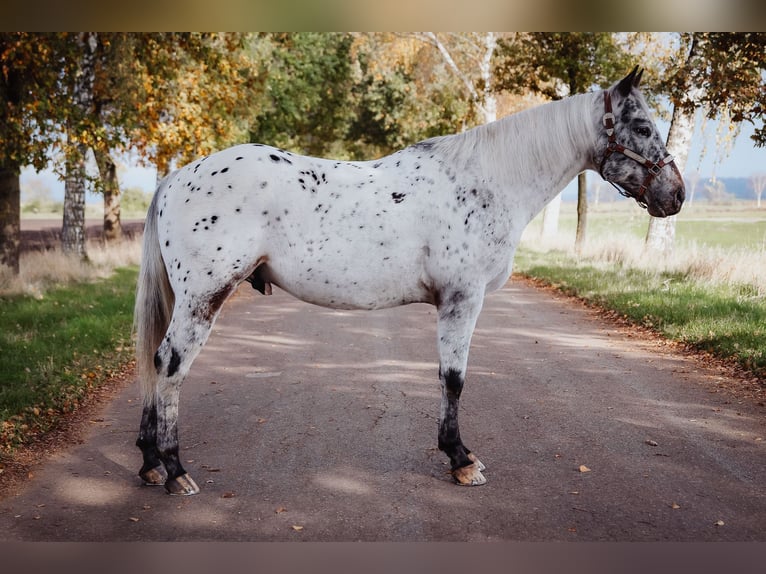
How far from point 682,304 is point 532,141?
15.6 ft

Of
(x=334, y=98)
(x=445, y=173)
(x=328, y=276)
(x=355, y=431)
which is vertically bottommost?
(x=355, y=431)

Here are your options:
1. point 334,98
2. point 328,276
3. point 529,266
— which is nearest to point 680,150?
point 529,266

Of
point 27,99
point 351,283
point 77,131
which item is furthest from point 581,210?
point 351,283

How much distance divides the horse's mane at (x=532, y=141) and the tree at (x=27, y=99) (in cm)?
636

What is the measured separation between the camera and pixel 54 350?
5.93m

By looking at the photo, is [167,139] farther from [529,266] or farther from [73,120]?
[529,266]

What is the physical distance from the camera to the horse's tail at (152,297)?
400 centimetres

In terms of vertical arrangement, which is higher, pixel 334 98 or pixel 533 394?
pixel 334 98

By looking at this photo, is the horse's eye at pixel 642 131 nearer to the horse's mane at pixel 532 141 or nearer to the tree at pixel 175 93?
the horse's mane at pixel 532 141

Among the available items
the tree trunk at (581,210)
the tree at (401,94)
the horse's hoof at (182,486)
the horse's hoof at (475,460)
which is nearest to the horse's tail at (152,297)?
the horse's hoof at (182,486)

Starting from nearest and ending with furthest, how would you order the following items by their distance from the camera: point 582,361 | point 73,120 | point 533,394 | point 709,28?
point 709,28, point 533,394, point 582,361, point 73,120

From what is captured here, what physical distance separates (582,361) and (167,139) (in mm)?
7114

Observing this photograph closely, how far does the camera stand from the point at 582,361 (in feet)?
21.0

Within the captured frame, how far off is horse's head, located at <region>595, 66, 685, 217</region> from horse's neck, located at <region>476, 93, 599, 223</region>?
0.32ft
